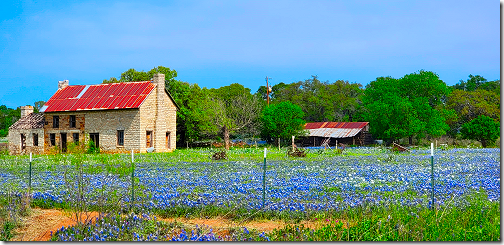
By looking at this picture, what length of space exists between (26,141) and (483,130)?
43489 millimetres

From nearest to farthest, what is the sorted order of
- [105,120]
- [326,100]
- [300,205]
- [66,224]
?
1. [66,224]
2. [300,205]
3. [105,120]
4. [326,100]

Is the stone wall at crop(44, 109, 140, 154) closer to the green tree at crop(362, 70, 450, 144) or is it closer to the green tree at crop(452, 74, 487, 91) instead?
the green tree at crop(362, 70, 450, 144)

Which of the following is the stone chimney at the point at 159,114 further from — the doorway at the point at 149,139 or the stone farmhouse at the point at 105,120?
the doorway at the point at 149,139

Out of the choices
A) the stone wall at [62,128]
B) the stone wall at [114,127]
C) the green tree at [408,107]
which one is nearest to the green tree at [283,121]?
the green tree at [408,107]

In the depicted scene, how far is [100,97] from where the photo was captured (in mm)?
37375

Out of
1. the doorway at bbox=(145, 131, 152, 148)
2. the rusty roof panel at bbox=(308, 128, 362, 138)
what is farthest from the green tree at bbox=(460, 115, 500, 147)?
the doorway at bbox=(145, 131, 152, 148)

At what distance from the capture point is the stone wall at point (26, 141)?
127 feet

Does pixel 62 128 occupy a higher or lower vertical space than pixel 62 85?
lower

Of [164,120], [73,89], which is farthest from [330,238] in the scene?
[73,89]

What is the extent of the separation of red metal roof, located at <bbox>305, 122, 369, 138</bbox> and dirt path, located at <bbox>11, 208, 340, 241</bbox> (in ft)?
144

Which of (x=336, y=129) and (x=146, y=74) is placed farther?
(x=336, y=129)

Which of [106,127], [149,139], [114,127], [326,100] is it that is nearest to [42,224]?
[114,127]

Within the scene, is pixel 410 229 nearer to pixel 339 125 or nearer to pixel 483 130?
pixel 483 130

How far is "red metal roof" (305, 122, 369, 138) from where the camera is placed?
167 ft
